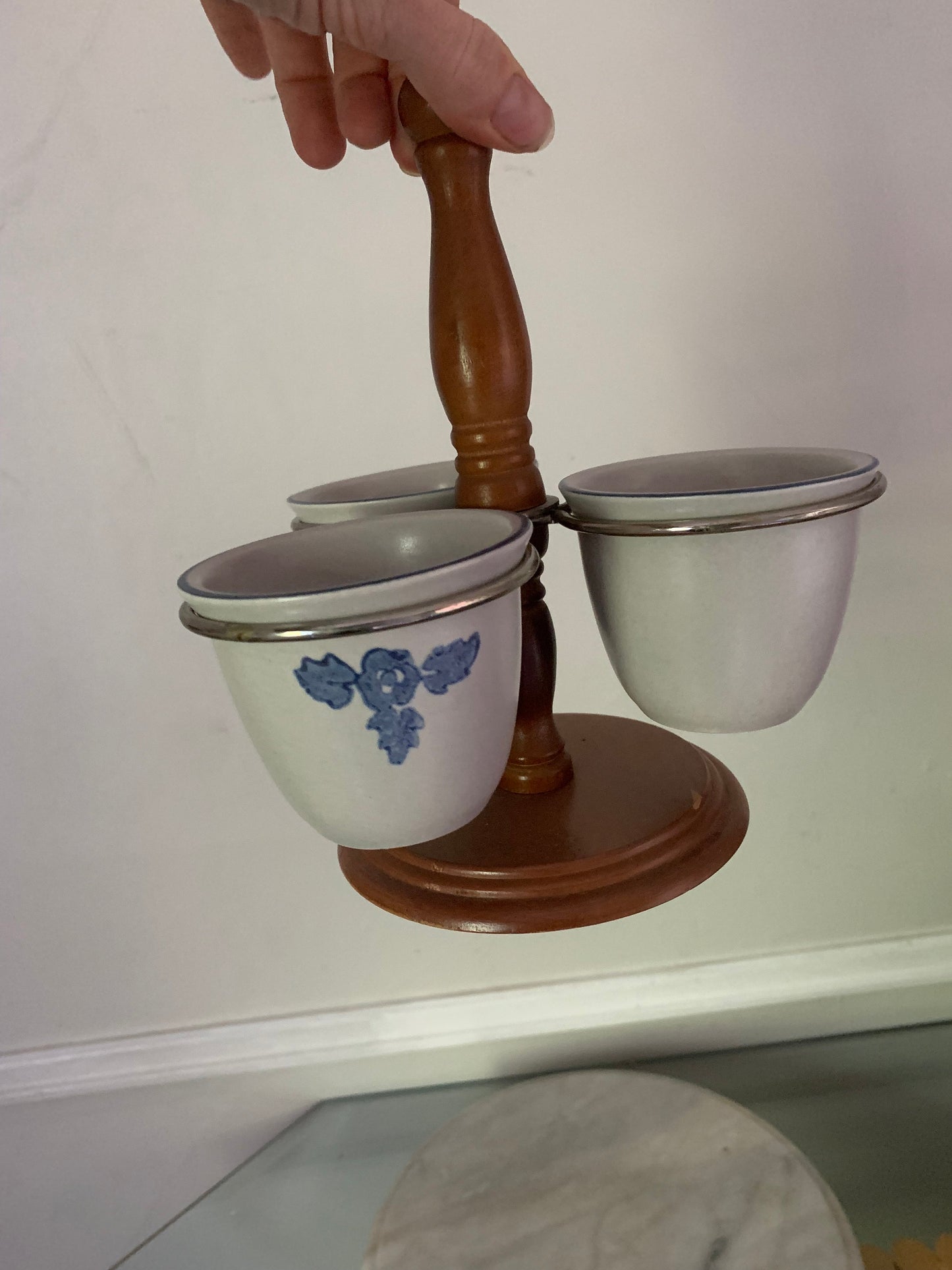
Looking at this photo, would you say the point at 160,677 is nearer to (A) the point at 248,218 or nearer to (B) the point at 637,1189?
(A) the point at 248,218

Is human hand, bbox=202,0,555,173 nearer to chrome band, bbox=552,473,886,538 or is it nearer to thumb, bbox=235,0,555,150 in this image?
thumb, bbox=235,0,555,150

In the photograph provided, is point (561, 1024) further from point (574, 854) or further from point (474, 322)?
point (474, 322)

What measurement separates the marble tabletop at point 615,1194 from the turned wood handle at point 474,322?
43 centimetres

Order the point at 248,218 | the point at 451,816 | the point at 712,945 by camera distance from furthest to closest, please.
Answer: the point at 712,945
the point at 248,218
the point at 451,816

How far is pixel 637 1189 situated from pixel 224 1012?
1.13 feet

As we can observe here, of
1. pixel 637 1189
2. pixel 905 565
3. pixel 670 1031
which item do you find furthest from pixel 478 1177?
pixel 905 565

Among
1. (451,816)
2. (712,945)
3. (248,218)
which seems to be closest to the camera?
(451,816)

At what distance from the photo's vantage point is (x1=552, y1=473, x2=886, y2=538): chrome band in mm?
235

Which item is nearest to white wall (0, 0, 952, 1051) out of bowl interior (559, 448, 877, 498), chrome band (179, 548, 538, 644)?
bowl interior (559, 448, 877, 498)

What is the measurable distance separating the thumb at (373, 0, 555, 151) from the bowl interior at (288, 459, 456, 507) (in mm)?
124

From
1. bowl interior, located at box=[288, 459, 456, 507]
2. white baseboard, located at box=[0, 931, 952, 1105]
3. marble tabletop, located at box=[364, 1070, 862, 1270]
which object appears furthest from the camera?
white baseboard, located at box=[0, 931, 952, 1105]

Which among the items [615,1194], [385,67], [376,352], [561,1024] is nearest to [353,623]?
[385,67]

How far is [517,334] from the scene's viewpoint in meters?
0.27

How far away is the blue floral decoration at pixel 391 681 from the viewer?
0.22m
